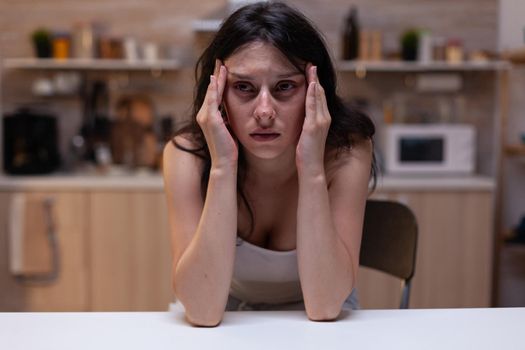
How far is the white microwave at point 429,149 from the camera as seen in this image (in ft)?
10.9

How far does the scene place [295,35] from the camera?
4.23 feet

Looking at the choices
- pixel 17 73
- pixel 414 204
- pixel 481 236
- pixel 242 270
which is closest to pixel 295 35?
pixel 242 270

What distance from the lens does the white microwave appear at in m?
3.34

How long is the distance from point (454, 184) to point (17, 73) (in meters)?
2.38

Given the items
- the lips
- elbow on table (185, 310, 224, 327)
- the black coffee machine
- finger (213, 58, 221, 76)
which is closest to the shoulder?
the lips

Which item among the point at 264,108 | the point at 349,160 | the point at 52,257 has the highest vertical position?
the point at 264,108

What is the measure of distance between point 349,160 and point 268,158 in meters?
0.19

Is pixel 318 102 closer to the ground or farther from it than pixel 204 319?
farther from it

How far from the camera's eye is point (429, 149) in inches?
132

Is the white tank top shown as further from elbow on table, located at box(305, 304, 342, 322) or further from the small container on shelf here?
the small container on shelf

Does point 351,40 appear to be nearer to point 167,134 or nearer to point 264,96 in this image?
point 167,134

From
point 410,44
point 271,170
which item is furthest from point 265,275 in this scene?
point 410,44

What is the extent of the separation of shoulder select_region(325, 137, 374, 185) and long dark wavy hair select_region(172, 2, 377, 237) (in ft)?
0.04

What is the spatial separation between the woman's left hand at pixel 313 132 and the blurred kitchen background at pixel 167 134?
1.88 metres
